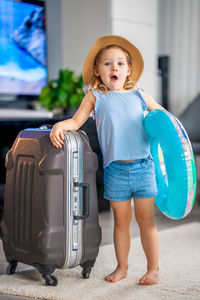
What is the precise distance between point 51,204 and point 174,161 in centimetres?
41

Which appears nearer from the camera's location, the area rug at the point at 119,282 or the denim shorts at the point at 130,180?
the area rug at the point at 119,282

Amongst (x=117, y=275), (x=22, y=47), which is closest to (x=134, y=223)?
(x=117, y=275)

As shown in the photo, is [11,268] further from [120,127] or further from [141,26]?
[141,26]

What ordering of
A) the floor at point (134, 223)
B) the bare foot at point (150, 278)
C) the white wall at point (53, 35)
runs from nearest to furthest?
the bare foot at point (150, 278), the floor at point (134, 223), the white wall at point (53, 35)

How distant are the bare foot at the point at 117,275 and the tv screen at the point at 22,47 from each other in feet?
5.99

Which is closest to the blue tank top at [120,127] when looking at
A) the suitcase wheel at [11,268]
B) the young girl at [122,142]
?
the young girl at [122,142]

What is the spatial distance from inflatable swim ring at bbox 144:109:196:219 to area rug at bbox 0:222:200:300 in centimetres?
24

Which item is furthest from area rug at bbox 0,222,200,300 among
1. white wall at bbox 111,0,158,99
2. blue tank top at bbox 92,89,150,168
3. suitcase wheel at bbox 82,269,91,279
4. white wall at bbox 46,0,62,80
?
white wall at bbox 46,0,62,80

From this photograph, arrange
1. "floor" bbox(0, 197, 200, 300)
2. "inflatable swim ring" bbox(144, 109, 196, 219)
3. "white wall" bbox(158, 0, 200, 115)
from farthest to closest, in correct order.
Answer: "white wall" bbox(158, 0, 200, 115), "floor" bbox(0, 197, 200, 300), "inflatable swim ring" bbox(144, 109, 196, 219)

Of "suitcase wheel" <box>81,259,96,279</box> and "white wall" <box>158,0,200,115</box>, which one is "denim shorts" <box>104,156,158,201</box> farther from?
"white wall" <box>158,0,200,115</box>

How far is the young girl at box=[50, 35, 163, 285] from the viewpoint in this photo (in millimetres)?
1468

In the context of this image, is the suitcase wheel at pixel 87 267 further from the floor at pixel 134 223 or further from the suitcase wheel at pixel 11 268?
the floor at pixel 134 223

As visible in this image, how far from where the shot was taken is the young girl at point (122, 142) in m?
1.47

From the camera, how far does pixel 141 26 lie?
290cm
